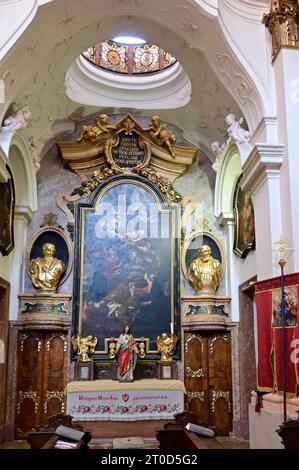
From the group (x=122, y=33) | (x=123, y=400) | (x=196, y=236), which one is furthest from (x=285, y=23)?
(x=123, y=400)

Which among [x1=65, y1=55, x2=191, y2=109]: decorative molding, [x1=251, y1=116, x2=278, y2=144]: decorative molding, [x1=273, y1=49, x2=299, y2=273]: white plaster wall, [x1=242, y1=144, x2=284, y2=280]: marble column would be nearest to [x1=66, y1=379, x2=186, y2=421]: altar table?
[x1=242, y1=144, x2=284, y2=280]: marble column

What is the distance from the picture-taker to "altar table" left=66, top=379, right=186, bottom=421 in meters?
9.51

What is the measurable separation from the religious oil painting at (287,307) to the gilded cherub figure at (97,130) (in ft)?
20.2

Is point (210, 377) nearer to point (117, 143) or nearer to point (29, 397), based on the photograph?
point (29, 397)

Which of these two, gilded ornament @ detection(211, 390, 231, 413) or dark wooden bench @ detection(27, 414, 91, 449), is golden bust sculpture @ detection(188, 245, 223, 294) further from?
dark wooden bench @ detection(27, 414, 91, 449)

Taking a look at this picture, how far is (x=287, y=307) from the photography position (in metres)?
6.31

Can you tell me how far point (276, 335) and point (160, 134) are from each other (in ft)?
19.9

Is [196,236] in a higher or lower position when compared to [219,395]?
higher

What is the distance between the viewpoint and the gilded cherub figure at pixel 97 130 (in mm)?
11227

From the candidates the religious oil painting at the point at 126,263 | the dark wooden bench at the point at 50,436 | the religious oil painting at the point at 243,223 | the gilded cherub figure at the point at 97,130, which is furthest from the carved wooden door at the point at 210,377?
the dark wooden bench at the point at 50,436

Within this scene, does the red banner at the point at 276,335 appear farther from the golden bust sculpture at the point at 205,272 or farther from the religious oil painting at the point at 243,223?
the golden bust sculpture at the point at 205,272

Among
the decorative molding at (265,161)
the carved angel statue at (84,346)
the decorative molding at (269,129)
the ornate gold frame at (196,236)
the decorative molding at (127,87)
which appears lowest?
the carved angel statue at (84,346)

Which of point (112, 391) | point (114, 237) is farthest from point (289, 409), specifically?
point (114, 237)

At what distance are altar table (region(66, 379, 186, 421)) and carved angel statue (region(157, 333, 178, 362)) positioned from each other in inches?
28.3
